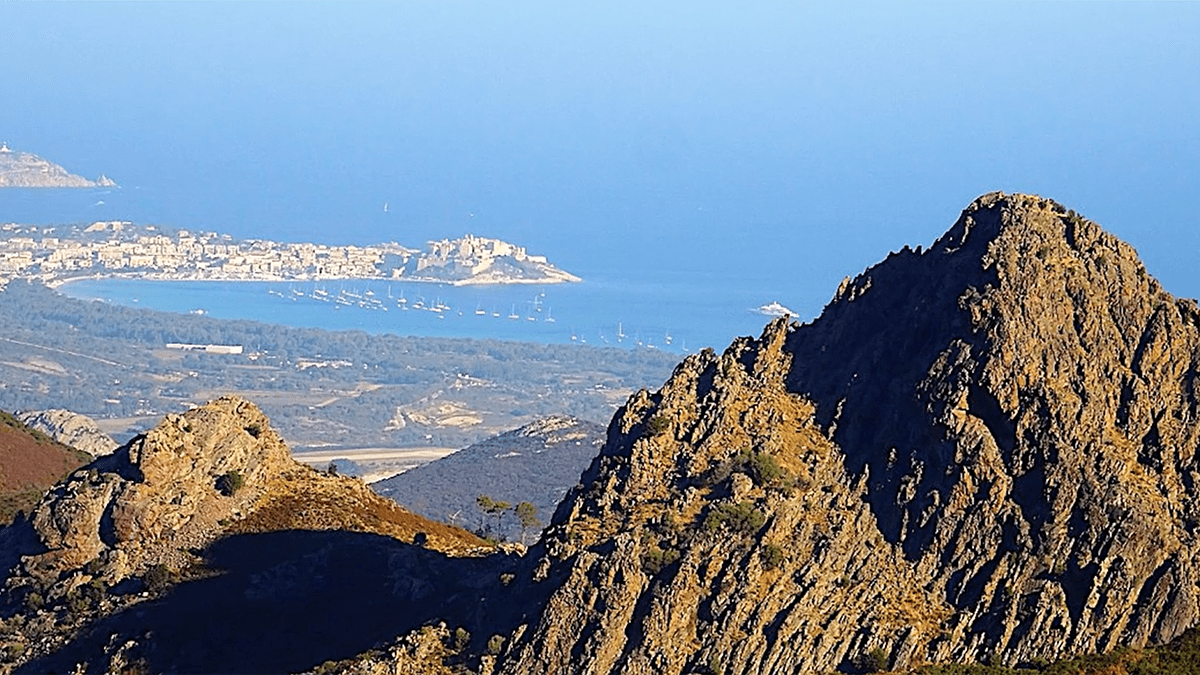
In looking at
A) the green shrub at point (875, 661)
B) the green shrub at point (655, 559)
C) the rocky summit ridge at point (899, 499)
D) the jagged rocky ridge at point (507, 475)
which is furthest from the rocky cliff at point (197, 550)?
the jagged rocky ridge at point (507, 475)

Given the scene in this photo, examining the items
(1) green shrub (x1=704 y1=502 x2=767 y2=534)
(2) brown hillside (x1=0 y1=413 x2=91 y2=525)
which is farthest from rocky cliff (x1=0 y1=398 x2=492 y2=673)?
(2) brown hillside (x1=0 y1=413 x2=91 y2=525)

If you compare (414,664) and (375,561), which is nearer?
(414,664)

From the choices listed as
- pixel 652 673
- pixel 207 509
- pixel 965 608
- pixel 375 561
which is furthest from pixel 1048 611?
pixel 207 509

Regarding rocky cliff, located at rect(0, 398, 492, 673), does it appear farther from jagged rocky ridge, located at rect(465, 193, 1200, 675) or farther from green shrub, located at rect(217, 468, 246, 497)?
jagged rocky ridge, located at rect(465, 193, 1200, 675)

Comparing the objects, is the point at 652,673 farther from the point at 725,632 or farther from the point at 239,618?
the point at 239,618

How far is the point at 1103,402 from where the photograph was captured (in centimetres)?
3244

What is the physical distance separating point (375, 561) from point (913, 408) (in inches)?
472

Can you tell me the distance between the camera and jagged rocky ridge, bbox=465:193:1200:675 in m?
31.1

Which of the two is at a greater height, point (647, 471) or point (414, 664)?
point (647, 471)

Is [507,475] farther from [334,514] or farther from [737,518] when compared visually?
[737,518]

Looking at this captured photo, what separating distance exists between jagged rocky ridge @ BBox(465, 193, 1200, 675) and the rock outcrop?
59.7 m

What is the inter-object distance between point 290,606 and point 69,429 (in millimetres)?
61616

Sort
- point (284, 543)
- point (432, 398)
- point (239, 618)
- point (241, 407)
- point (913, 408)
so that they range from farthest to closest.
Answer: point (432, 398), point (241, 407), point (284, 543), point (239, 618), point (913, 408)

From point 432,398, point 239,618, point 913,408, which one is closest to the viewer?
point 913,408
